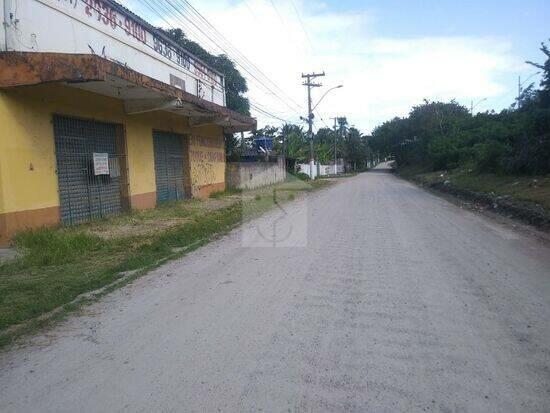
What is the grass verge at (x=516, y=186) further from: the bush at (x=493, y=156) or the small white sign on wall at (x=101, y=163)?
the small white sign on wall at (x=101, y=163)

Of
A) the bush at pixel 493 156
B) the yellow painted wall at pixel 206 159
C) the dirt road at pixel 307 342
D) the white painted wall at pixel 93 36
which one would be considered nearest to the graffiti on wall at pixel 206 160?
the yellow painted wall at pixel 206 159

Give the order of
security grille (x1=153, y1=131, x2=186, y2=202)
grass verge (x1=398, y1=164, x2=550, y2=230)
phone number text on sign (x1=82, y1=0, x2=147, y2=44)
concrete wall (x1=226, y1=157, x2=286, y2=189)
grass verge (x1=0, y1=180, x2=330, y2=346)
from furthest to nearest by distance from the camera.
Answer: concrete wall (x1=226, y1=157, x2=286, y2=189), security grille (x1=153, y1=131, x2=186, y2=202), phone number text on sign (x1=82, y1=0, x2=147, y2=44), grass verge (x1=398, y1=164, x2=550, y2=230), grass verge (x1=0, y1=180, x2=330, y2=346)

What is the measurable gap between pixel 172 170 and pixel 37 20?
8733mm

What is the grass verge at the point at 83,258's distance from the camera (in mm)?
5809

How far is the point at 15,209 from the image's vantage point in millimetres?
10242

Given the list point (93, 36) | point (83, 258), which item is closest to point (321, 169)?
point (93, 36)

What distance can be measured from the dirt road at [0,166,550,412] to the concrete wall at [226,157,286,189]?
19.6 metres

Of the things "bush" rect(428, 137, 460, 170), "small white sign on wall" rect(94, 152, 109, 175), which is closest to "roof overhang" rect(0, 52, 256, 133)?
"small white sign on wall" rect(94, 152, 109, 175)

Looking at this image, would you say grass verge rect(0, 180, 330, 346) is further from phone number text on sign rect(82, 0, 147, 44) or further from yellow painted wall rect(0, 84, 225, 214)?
phone number text on sign rect(82, 0, 147, 44)

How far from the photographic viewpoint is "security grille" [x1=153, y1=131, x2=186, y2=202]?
723 inches

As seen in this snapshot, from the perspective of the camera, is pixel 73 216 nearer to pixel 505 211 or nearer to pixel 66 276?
pixel 66 276

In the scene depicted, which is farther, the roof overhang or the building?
the building

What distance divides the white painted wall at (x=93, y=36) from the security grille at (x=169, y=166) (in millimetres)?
2688

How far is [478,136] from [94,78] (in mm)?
33846
